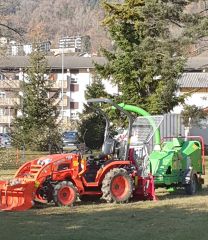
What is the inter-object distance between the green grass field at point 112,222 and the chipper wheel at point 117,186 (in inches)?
10.4

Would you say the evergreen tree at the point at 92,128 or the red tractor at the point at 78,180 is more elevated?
the evergreen tree at the point at 92,128

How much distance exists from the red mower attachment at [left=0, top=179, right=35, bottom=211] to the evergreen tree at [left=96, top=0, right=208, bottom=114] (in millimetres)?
15696

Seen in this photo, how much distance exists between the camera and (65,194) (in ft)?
42.9

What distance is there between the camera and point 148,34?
1088 inches

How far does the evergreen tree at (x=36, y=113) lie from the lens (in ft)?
141

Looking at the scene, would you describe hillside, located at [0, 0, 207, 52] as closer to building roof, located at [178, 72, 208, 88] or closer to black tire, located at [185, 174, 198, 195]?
building roof, located at [178, 72, 208, 88]

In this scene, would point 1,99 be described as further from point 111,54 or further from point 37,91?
point 111,54

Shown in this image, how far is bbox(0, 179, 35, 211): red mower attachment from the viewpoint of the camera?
12.4m

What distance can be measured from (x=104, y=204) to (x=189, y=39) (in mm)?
13821

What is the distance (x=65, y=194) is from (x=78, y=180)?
50 cm

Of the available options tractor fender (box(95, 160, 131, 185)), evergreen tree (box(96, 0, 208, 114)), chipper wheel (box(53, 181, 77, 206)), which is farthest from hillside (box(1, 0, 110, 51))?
chipper wheel (box(53, 181, 77, 206))

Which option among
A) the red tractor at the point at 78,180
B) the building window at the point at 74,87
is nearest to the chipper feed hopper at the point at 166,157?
the red tractor at the point at 78,180

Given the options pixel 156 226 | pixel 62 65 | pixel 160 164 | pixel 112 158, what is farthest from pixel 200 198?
pixel 62 65

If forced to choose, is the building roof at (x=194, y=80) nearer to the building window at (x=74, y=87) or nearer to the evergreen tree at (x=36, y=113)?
the building window at (x=74, y=87)
